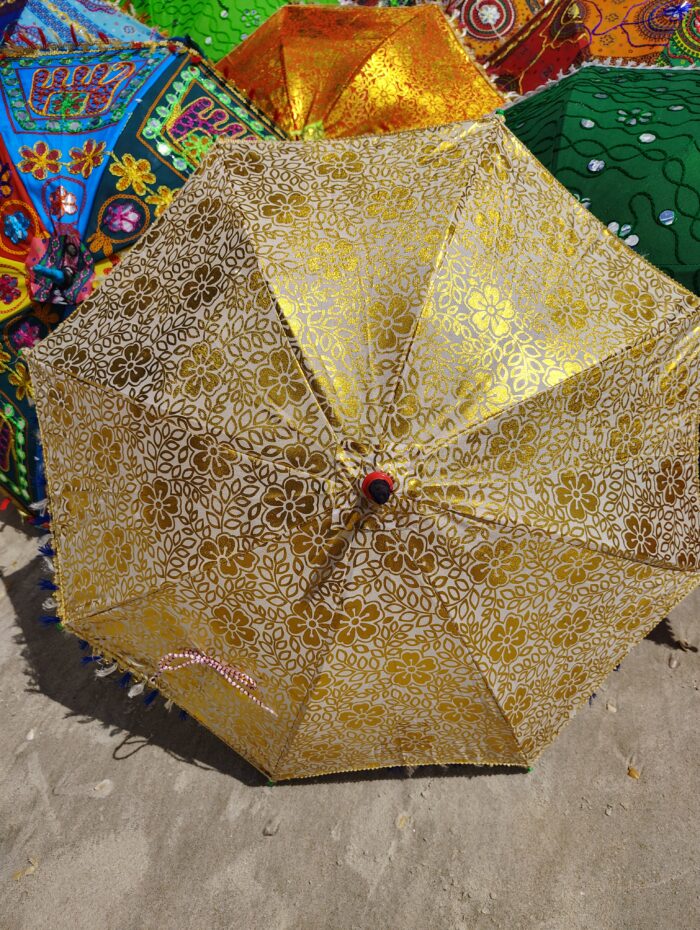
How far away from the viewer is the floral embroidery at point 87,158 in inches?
92.8

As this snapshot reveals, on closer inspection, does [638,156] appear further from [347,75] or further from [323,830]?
[323,830]

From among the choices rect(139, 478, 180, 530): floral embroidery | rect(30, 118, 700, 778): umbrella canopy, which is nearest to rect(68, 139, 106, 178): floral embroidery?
rect(30, 118, 700, 778): umbrella canopy

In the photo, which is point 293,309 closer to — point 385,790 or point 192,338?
point 192,338

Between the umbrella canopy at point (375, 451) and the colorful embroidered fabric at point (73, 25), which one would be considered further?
the colorful embroidered fabric at point (73, 25)

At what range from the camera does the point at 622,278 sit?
A: 1.96 metres

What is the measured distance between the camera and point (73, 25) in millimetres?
2975

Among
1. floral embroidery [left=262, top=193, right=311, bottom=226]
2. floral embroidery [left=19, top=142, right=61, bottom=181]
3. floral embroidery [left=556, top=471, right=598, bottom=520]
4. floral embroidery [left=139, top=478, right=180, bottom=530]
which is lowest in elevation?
floral embroidery [left=556, top=471, right=598, bottom=520]

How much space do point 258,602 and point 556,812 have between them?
1.33 m

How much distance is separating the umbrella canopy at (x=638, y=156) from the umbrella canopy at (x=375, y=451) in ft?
1.40

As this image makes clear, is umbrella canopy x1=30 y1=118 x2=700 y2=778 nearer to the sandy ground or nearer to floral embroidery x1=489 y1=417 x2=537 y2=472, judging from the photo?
floral embroidery x1=489 y1=417 x2=537 y2=472

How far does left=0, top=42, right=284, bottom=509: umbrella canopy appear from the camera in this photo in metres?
2.36

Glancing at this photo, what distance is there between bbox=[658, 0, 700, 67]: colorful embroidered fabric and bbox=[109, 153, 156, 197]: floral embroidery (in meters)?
2.45

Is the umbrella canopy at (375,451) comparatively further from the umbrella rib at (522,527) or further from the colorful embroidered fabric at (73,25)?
the colorful embroidered fabric at (73,25)

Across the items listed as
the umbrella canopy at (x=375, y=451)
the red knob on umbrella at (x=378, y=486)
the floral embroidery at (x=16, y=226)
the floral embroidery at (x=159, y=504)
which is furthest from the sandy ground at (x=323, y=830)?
the floral embroidery at (x=16, y=226)
